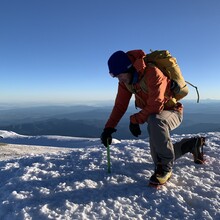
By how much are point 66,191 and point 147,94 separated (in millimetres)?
2464

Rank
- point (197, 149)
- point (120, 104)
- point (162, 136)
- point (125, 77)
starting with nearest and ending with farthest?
point (162, 136), point (125, 77), point (120, 104), point (197, 149)

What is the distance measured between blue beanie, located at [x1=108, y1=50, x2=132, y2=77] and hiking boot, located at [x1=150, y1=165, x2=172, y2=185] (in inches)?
80.4

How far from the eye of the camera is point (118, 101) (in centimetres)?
652

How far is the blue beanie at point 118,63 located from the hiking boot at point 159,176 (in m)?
2.04

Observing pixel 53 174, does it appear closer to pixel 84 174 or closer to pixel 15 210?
pixel 84 174

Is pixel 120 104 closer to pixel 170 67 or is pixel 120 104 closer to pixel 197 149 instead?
pixel 170 67

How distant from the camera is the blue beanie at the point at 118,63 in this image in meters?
5.39

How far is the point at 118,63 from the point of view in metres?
5.41

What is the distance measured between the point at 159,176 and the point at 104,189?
1.09m

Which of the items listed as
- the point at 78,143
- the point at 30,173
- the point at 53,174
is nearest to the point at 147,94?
the point at 53,174

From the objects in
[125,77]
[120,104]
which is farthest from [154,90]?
[120,104]

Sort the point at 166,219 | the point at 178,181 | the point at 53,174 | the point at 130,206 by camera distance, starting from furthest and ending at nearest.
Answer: the point at 53,174
the point at 178,181
the point at 130,206
the point at 166,219

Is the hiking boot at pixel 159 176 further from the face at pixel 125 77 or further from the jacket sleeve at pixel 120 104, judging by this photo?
the face at pixel 125 77

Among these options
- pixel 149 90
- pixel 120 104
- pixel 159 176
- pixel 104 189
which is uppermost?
pixel 149 90
